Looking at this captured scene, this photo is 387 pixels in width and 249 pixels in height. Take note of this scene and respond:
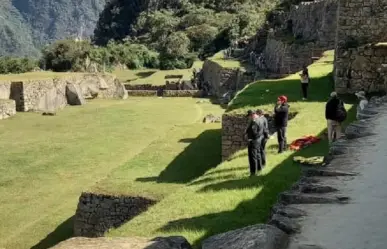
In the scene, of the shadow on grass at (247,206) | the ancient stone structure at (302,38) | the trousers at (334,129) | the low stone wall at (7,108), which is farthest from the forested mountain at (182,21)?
the shadow on grass at (247,206)

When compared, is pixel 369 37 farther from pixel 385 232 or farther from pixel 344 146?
pixel 385 232

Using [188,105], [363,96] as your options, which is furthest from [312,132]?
[188,105]

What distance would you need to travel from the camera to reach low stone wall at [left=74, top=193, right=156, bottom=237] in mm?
12289

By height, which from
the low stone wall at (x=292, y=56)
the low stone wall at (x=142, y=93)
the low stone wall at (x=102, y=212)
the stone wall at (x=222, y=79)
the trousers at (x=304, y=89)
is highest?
the low stone wall at (x=292, y=56)

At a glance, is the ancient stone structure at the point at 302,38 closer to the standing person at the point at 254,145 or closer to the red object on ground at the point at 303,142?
the red object on ground at the point at 303,142

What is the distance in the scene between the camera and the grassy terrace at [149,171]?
343 inches

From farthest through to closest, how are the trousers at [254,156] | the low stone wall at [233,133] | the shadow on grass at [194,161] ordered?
the low stone wall at [233,133]
the shadow on grass at [194,161]
the trousers at [254,156]

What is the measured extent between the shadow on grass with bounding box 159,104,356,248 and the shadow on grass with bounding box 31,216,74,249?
4092mm

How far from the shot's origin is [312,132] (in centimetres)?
1342

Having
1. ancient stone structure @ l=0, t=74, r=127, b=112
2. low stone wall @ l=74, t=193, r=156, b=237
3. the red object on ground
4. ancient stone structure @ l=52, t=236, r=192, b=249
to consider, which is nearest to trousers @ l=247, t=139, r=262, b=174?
the red object on ground

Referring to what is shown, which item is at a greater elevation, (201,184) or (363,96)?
(363,96)

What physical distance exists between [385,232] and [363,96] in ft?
31.7

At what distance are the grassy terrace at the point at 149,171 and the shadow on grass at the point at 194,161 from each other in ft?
0.09

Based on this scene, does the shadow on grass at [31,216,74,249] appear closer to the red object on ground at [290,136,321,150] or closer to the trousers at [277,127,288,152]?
the trousers at [277,127,288,152]
